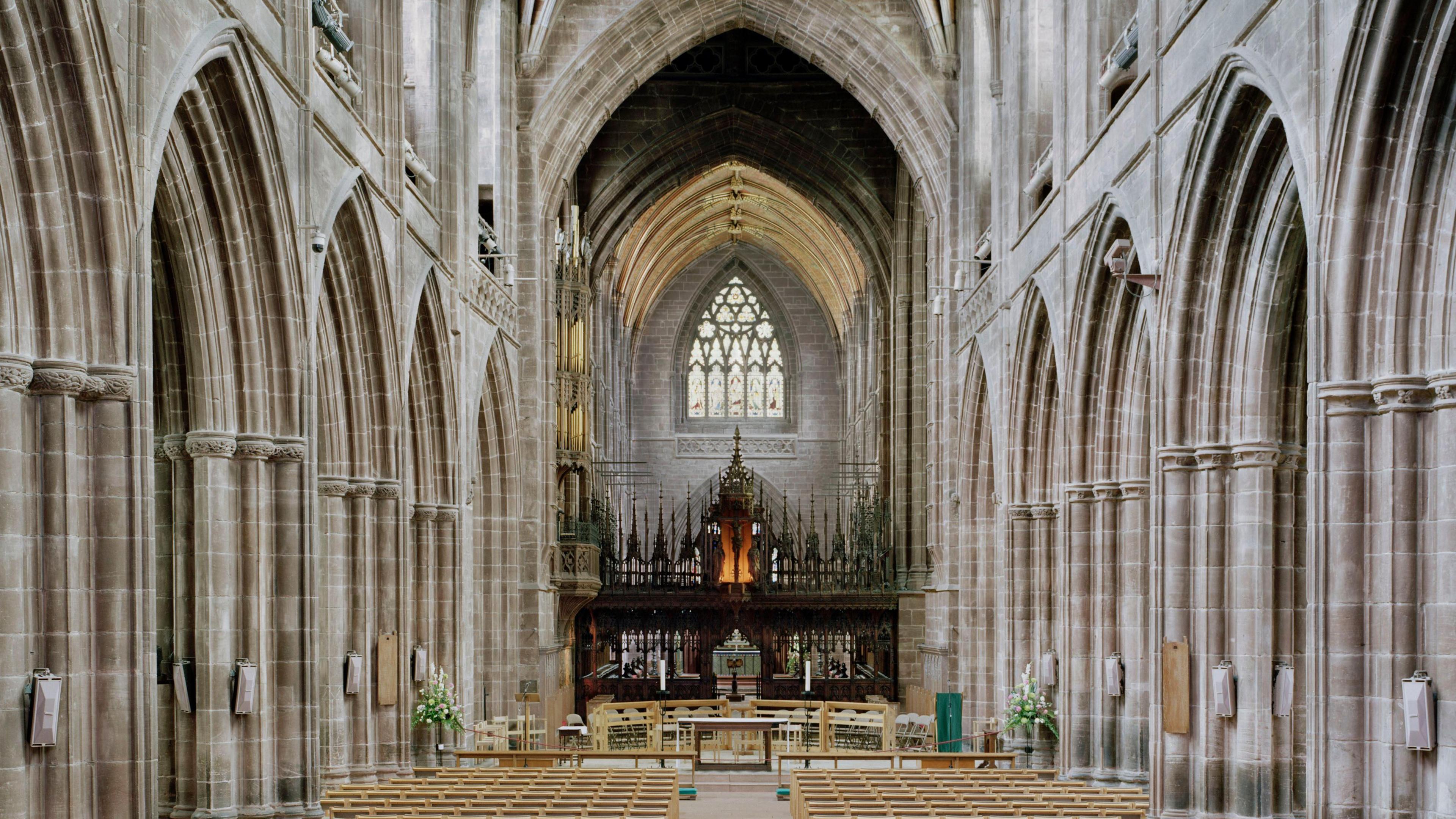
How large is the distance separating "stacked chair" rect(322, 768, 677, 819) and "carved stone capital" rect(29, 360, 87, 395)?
3.73 metres

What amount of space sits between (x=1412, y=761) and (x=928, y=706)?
1784 cm

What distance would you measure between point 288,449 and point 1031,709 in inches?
401

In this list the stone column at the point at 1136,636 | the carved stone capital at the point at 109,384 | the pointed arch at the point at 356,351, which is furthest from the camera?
the stone column at the point at 1136,636

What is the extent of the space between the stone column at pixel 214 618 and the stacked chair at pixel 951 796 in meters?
5.00

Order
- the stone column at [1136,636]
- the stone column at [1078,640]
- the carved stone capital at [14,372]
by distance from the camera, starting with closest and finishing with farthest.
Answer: the carved stone capital at [14,372]
the stone column at [1136,636]
the stone column at [1078,640]

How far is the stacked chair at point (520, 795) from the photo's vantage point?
11.2 meters

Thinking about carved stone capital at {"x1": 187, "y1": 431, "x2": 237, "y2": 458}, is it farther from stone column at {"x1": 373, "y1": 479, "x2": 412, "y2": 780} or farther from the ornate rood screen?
the ornate rood screen

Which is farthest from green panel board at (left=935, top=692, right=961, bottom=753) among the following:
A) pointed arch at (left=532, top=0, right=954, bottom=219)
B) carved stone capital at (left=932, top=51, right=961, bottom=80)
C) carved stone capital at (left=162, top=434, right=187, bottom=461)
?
carved stone capital at (left=162, top=434, right=187, bottom=461)

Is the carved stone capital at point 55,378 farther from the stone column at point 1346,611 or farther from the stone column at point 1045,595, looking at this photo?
the stone column at point 1045,595

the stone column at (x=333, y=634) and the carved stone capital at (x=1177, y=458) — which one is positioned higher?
the carved stone capital at (x=1177, y=458)

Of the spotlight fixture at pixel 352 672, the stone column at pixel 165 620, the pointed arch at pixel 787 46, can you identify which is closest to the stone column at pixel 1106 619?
the spotlight fixture at pixel 352 672

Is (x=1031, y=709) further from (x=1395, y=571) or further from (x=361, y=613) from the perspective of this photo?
(x=1395, y=571)

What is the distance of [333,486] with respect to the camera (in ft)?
53.0

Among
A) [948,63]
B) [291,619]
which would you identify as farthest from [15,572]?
[948,63]
